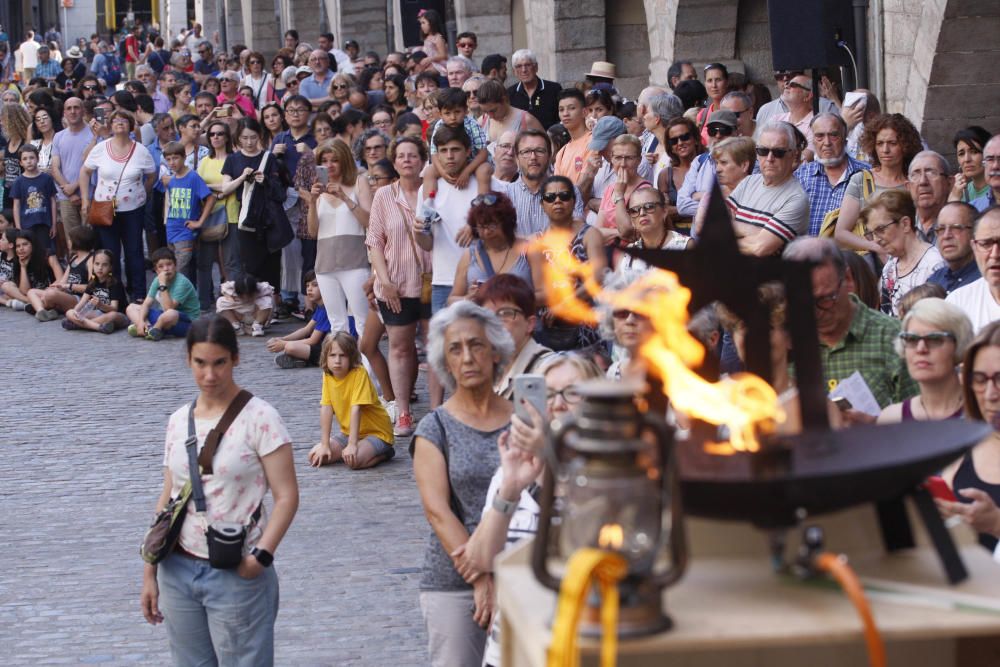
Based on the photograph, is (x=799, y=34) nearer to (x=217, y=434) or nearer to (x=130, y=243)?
(x=217, y=434)

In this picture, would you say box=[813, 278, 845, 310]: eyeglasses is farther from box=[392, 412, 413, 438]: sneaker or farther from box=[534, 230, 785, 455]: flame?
box=[392, 412, 413, 438]: sneaker

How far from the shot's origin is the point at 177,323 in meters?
13.9

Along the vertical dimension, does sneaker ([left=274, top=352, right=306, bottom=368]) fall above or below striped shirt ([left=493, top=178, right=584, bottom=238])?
below

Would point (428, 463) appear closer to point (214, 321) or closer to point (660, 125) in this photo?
point (214, 321)

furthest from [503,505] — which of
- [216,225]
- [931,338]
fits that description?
[216,225]

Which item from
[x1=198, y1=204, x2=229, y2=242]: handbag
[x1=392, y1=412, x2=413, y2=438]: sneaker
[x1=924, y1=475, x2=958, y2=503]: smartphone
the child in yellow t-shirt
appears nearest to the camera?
[x1=924, y1=475, x2=958, y2=503]: smartphone

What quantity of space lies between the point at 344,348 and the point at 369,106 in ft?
26.7

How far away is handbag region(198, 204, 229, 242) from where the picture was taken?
570 inches

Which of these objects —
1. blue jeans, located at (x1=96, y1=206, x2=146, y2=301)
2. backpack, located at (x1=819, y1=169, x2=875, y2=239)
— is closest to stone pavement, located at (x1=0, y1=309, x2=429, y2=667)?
blue jeans, located at (x1=96, y1=206, x2=146, y2=301)

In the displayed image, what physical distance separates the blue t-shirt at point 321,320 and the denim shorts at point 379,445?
2.72 m

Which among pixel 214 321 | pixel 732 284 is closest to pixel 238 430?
pixel 214 321

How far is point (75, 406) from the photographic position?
11.4 m

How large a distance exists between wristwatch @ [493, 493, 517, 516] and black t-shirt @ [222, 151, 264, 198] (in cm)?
985

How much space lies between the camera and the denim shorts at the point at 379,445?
9.30 meters
